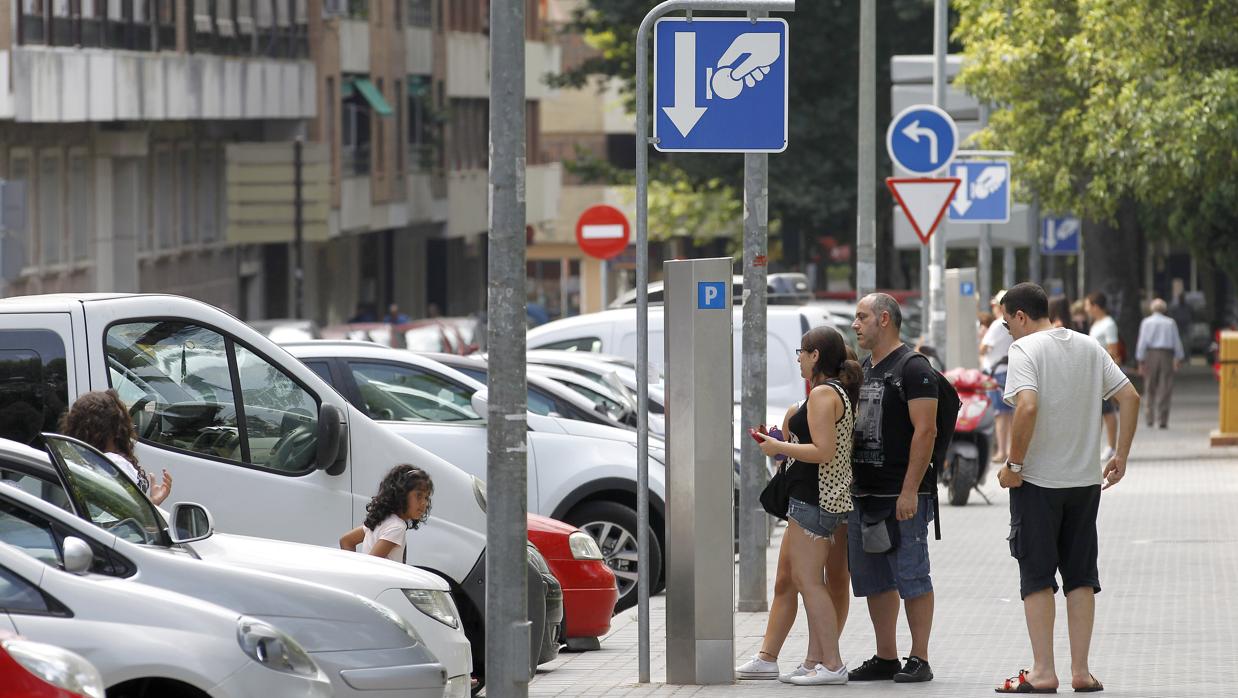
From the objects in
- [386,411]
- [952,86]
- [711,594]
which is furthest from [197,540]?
[952,86]

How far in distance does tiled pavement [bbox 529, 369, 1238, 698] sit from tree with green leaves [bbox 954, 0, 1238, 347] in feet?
24.4

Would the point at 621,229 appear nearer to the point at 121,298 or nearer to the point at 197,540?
the point at 121,298

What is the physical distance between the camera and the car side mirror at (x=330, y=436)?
375 inches

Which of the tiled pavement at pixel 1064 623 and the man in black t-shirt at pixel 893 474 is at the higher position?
the man in black t-shirt at pixel 893 474

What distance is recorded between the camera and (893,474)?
31.7 ft

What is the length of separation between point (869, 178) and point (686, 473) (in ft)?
31.1

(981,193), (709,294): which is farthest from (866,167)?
(709,294)

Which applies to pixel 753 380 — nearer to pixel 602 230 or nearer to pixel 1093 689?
pixel 1093 689

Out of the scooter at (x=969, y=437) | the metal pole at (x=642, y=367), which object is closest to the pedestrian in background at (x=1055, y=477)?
the metal pole at (x=642, y=367)

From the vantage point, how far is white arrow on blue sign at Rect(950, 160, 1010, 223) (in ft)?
76.9

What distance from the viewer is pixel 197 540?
7496mm

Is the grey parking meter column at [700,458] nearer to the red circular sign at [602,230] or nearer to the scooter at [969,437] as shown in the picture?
the scooter at [969,437]

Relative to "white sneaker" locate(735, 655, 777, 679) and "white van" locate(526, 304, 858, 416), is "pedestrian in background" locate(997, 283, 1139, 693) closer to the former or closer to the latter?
"white sneaker" locate(735, 655, 777, 679)

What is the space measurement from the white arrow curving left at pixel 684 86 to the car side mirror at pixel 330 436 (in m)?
2.14
